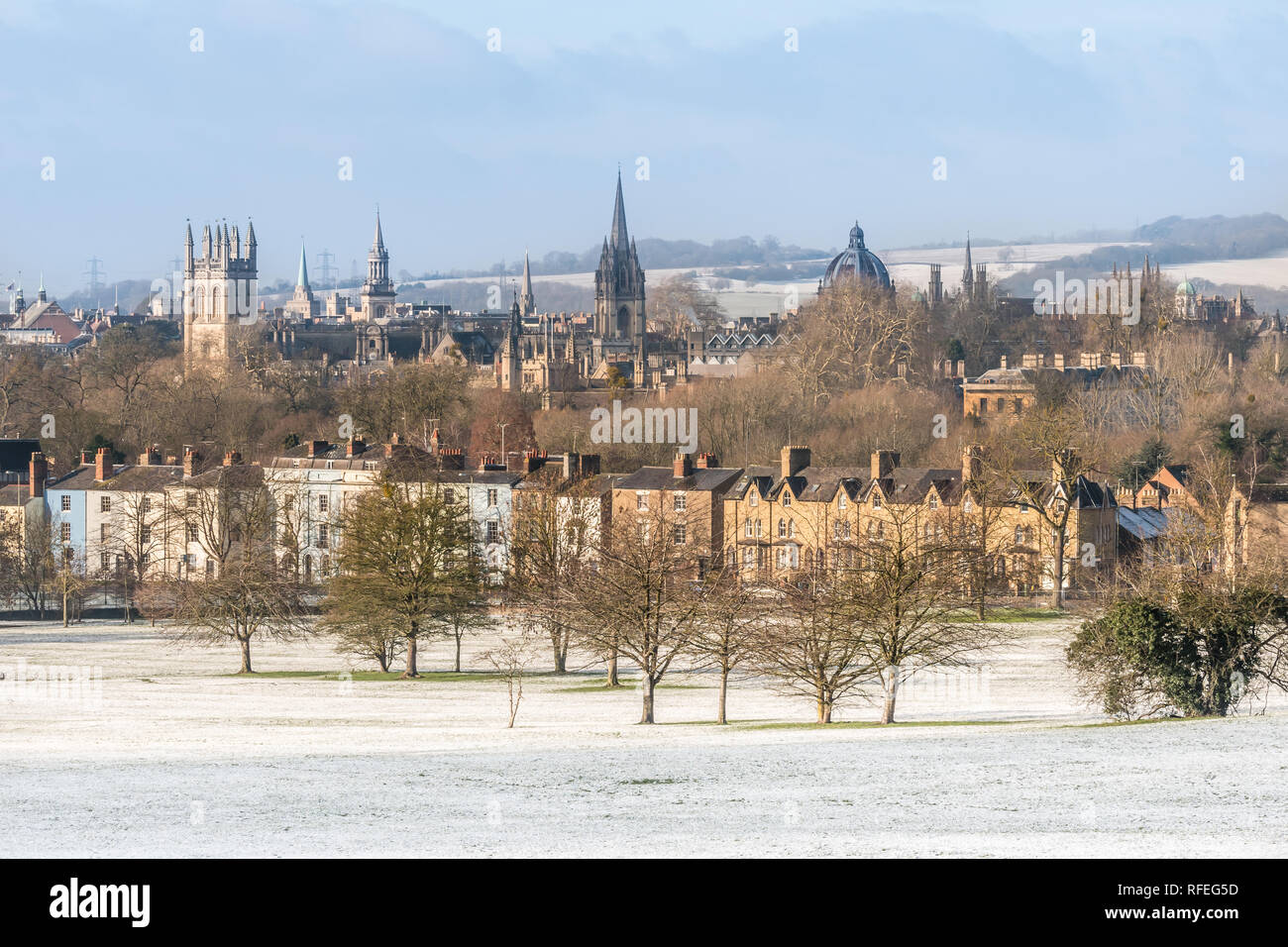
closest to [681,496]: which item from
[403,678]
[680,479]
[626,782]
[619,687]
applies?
[680,479]

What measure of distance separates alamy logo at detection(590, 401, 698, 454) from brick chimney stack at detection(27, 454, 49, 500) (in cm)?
2501

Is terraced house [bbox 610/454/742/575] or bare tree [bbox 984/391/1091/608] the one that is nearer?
bare tree [bbox 984/391/1091/608]

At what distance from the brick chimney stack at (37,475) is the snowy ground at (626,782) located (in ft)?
112

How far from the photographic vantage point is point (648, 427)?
90.0 metres

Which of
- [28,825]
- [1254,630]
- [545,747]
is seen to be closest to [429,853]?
[28,825]

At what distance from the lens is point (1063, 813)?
19.5 meters

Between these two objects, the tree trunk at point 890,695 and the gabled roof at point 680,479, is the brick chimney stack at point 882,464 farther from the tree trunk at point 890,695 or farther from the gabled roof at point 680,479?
the tree trunk at point 890,695
